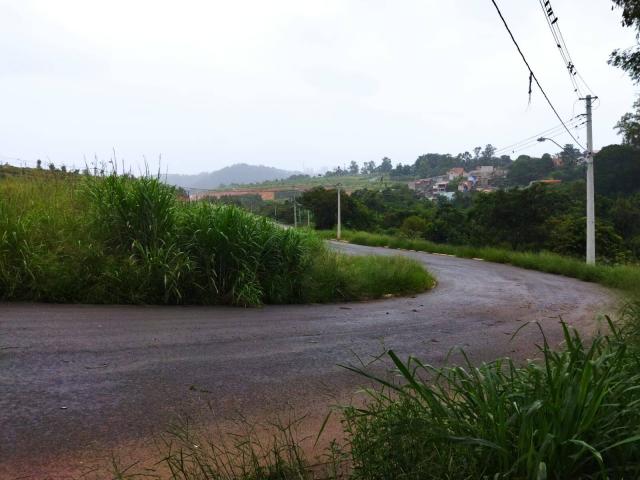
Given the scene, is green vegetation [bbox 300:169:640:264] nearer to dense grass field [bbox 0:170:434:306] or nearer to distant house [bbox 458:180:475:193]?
distant house [bbox 458:180:475:193]

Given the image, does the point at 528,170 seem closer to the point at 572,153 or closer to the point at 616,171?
the point at 616,171

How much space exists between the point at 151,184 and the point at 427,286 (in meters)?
7.52

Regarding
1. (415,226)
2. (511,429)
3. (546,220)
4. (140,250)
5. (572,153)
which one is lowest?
(511,429)

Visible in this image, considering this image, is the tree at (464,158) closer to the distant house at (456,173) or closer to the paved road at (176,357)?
the distant house at (456,173)

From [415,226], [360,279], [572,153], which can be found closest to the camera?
[360,279]

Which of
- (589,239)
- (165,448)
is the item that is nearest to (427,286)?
(165,448)

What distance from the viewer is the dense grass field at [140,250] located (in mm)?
7789

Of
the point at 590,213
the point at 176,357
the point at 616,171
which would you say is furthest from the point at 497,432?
the point at 616,171

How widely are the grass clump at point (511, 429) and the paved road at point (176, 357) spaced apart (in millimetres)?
1562

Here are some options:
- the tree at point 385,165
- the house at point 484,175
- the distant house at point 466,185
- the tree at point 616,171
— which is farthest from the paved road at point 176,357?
the tree at point 385,165

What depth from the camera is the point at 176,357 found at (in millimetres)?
5145

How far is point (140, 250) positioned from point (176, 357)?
362 cm

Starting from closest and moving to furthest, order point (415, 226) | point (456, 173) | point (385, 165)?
1. point (415, 226)
2. point (456, 173)
3. point (385, 165)

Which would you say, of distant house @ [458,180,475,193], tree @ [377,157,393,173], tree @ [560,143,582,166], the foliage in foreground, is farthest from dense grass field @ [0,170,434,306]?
tree @ [377,157,393,173]
